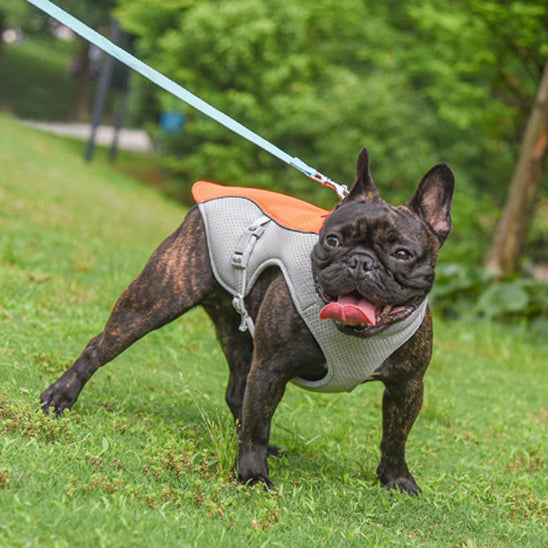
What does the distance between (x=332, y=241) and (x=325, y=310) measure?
348 mm

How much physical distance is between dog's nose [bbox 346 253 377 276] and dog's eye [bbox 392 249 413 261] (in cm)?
13

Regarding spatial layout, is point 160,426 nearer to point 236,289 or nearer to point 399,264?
point 236,289

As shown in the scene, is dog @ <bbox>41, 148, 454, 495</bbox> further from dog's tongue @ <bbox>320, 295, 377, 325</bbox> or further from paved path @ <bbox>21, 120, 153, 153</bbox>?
paved path @ <bbox>21, 120, 153, 153</bbox>

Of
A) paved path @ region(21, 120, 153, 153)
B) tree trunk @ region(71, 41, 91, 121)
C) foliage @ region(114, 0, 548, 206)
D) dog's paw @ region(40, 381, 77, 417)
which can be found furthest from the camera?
tree trunk @ region(71, 41, 91, 121)

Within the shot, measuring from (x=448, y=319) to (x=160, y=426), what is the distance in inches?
290

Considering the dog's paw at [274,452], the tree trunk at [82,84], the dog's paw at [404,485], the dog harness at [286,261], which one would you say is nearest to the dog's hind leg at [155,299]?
the dog harness at [286,261]

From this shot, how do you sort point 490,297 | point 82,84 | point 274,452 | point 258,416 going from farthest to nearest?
point 82,84 < point 490,297 < point 274,452 < point 258,416

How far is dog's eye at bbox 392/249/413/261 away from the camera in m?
3.43

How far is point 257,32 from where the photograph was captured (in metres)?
20.4

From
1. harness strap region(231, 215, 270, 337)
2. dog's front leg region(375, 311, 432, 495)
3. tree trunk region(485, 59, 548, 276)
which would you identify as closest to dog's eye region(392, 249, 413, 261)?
dog's front leg region(375, 311, 432, 495)

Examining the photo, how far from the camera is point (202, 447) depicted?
4.27 meters

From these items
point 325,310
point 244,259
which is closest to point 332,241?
point 325,310

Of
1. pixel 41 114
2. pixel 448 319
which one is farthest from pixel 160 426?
pixel 41 114

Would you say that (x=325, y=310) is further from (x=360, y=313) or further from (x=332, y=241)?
(x=332, y=241)
